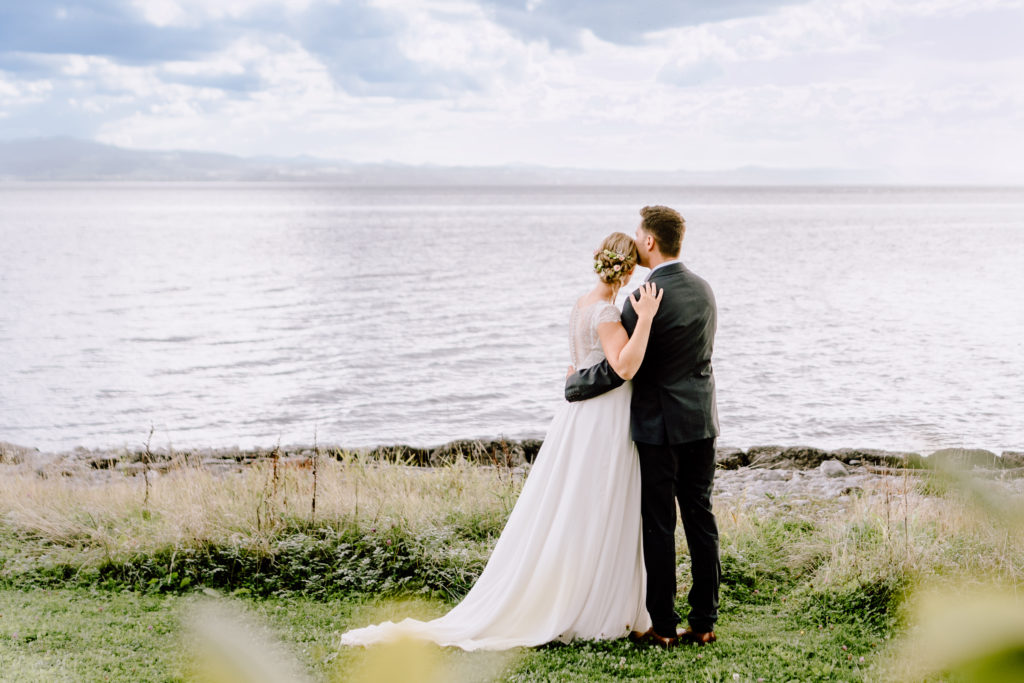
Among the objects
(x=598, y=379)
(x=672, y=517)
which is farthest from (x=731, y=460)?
(x=598, y=379)

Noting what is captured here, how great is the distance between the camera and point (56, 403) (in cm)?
2389

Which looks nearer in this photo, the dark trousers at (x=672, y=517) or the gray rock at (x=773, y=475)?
the dark trousers at (x=672, y=517)

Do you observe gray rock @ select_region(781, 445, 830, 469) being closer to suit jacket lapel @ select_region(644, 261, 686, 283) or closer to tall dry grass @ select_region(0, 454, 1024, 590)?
tall dry grass @ select_region(0, 454, 1024, 590)

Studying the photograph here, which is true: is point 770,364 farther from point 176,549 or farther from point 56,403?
point 176,549

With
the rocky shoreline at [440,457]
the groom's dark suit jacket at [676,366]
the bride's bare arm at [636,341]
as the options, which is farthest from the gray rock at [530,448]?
the bride's bare arm at [636,341]

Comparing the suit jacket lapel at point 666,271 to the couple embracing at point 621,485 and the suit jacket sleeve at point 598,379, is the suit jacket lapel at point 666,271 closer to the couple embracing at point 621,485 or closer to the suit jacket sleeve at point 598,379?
the couple embracing at point 621,485

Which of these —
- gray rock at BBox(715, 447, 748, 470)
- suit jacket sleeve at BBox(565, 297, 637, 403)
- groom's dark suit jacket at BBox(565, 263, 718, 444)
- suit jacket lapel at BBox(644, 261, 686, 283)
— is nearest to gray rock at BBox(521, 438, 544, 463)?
gray rock at BBox(715, 447, 748, 470)

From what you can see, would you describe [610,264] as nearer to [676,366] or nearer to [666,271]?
[666,271]

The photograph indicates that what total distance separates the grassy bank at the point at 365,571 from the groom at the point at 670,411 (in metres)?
0.68

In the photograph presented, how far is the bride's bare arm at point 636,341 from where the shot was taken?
6.34 meters

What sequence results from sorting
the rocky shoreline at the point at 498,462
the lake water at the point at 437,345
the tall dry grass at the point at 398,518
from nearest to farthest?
the tall dry grass at the point at 398,518 → the rocky shoreline at the point at 498,462 → the lake water at the point at 437,345

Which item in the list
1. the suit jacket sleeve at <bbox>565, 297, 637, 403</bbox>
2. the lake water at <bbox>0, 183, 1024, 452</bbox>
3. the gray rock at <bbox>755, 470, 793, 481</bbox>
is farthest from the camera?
the lake water at <bbox>0, 183, 1024, 452</bbox>

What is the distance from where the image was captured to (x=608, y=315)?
257 inches

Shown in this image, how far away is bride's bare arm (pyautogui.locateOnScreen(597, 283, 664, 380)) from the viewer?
20.8ft
